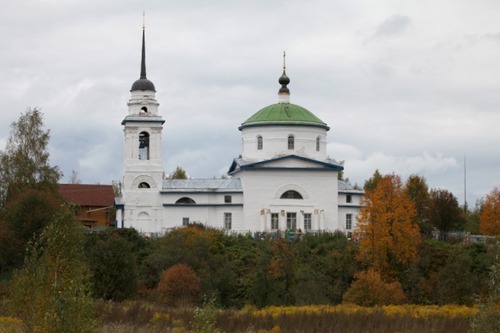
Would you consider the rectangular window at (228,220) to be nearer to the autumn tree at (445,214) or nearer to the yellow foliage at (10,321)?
the autumn tree at (445,214)

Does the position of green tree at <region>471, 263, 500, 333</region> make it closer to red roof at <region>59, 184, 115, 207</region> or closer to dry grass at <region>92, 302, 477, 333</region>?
dry grass at <region>92, 302, 477, 333</region>

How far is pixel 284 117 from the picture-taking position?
70625 millimetres

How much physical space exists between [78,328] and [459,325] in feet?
48.5

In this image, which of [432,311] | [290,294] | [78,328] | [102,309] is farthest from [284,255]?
[78,328]

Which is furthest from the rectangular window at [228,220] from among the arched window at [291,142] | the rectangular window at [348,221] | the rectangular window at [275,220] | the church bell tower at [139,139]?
the rectangular window at [348,221]

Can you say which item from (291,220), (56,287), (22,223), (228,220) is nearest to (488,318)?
(56,287)

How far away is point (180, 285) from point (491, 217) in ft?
87.1

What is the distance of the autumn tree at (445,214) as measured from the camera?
67688 mm

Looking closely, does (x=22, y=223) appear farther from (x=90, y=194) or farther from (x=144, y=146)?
(x=90, y=194)

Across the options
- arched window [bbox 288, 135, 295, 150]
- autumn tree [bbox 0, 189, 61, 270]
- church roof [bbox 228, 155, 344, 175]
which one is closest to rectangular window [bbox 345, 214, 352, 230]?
church roof [bbox 228, 155, 344, 175]

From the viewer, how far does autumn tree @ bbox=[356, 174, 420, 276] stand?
5584 centimetres

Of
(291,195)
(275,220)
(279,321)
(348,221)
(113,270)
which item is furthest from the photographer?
(348,221)

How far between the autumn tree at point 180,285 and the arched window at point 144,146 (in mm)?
18394

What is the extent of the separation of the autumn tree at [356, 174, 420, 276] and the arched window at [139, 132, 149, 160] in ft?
53.2
